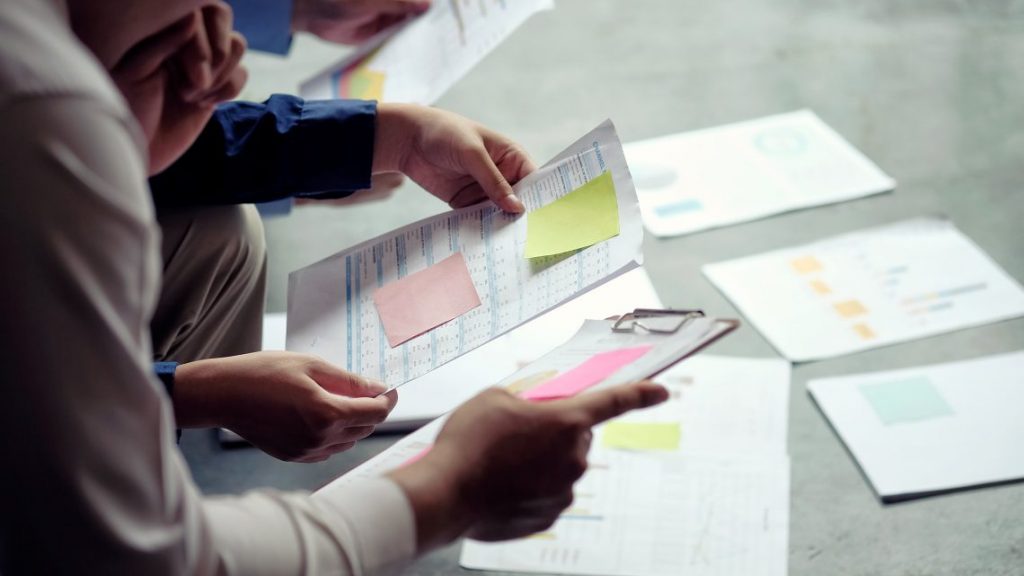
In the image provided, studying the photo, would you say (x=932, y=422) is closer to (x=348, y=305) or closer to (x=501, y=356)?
(x=501, y=356)

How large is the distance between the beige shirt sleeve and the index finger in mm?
289

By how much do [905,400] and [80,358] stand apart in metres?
1.15

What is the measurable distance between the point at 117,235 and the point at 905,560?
995 mm

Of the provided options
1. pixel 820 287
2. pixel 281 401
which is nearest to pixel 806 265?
pixel 820 287

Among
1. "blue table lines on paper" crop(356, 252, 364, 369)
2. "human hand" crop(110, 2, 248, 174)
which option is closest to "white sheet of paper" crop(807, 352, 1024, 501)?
"blue table lines on paper" crop(356, 252, 364, 369)

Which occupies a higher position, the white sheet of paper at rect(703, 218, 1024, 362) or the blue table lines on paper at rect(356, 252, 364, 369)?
the blue table lines on paper at rect(356, 252, 364, 369)

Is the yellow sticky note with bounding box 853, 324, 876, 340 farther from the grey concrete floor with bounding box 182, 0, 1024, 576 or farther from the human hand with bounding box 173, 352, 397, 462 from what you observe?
Answer: the human hand with bounding box 173, 352, 397, 462

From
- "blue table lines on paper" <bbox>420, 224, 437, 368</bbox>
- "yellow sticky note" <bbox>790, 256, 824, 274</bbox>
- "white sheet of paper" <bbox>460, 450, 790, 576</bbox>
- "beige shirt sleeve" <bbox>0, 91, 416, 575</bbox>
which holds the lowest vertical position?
"white sheet of paper" <bbox>460, 450, 790, 576</bbox>

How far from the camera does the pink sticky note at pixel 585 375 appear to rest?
81 centimetres

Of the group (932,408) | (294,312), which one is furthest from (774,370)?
(294,312)

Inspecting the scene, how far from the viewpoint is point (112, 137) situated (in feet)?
1.86

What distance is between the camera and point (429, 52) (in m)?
1.53

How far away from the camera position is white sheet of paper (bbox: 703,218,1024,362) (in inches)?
61.1

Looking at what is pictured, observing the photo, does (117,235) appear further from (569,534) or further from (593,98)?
(593,98)
